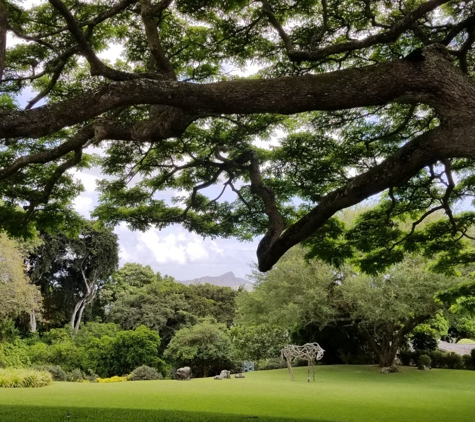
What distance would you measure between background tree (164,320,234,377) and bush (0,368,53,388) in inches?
285

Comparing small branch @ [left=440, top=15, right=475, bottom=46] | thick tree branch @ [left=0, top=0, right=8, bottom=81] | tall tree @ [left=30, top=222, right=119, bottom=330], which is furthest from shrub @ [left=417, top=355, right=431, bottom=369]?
thick tree branch @ [left=0, top=0, right=8, bottom=81]

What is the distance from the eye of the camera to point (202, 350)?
1958 centimetres

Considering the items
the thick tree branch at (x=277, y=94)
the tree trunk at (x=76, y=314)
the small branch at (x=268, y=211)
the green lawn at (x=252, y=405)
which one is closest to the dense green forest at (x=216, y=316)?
the tree trunk at (x=76, y=314)

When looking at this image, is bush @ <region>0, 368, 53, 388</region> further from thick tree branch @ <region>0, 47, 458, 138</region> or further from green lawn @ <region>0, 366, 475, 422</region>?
thick tree branch @ <region>0, 47, 458, 138</region>

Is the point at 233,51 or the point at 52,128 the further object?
the point at 233,51

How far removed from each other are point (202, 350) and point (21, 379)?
845 cm

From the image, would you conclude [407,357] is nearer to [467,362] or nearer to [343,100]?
[467,362]

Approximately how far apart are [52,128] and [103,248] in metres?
24.1

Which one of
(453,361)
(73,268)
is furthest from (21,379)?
(453,361)

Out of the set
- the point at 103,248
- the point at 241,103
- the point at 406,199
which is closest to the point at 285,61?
the point at 406,199

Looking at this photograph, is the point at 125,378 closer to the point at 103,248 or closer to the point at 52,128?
the point at 103,248

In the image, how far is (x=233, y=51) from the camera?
24.5 feet

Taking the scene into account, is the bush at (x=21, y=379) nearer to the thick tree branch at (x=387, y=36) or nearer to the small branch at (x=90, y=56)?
the small branch at (x=90, y=56)

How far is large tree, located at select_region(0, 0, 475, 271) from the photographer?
360cm
